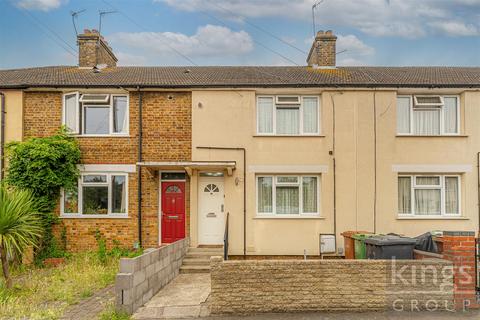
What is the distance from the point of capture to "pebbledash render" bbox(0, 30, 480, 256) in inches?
476

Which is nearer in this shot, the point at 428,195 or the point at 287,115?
the point at 428,195

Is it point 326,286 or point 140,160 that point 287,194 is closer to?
point 140,160

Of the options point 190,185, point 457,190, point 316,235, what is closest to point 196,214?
point 190,185

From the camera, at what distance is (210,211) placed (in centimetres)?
1245

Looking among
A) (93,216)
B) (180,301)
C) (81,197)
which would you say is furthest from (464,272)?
(81,197)

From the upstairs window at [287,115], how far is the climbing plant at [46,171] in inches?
229

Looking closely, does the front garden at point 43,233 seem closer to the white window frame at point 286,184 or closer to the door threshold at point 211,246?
the door threshold at point 211,246

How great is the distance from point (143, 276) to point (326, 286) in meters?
3.42

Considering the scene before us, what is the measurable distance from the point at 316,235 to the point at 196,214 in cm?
367

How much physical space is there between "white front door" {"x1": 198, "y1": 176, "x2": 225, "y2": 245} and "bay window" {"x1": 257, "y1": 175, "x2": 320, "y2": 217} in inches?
47.7

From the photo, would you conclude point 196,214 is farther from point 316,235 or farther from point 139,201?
point 316,235

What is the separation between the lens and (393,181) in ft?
40.0

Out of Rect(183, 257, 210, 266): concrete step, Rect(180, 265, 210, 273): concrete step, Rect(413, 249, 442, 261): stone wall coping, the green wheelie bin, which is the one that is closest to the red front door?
Rect(183, 257, 210, 266): concrete step

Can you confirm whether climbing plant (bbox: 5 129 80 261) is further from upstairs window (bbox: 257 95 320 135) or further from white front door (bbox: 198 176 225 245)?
upstairs window (bbox: 257 95 320 135)
